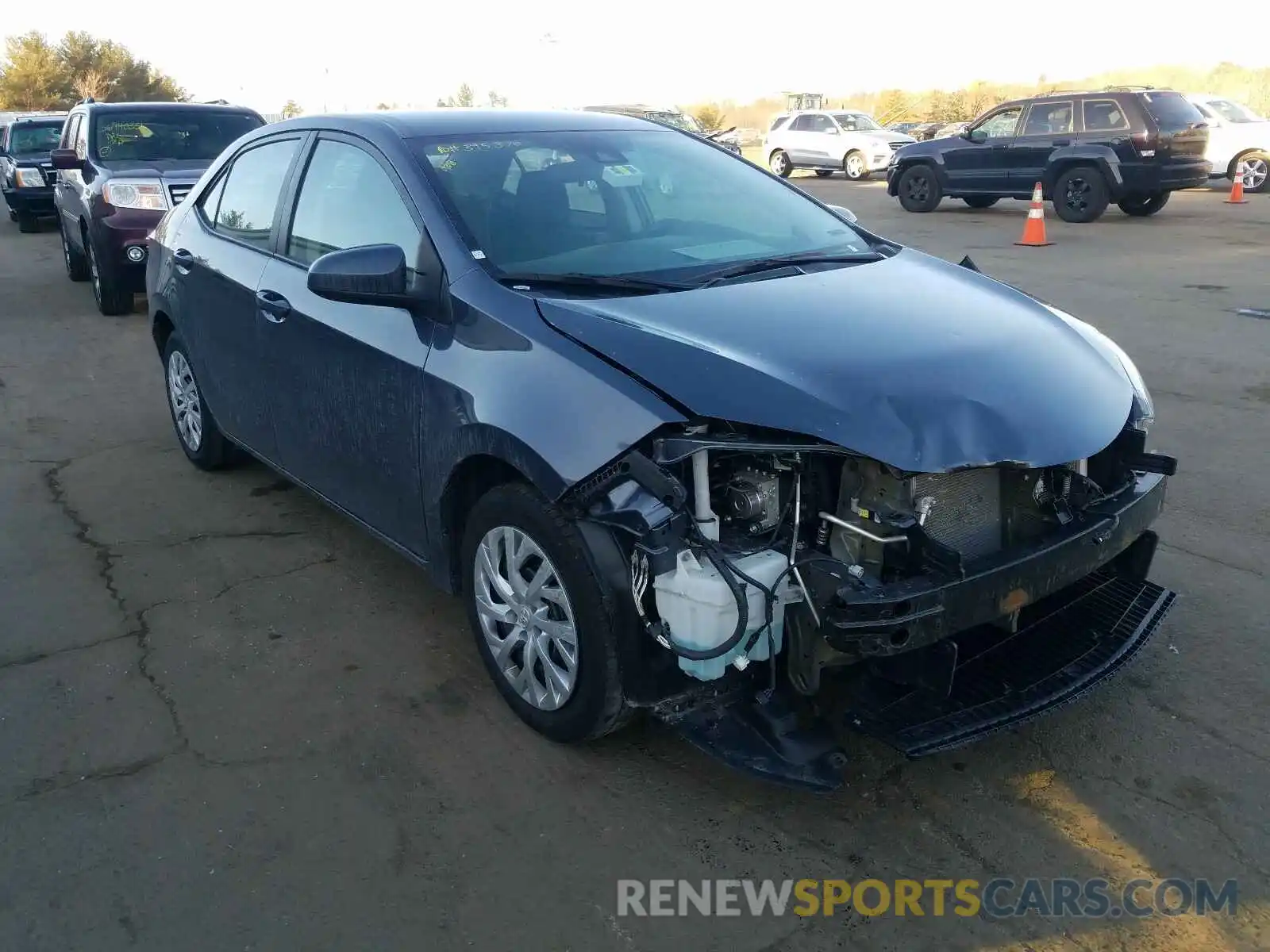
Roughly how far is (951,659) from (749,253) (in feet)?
5.38

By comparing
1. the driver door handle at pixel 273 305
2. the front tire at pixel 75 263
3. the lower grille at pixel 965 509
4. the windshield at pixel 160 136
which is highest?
the windshield at pixel 160 136

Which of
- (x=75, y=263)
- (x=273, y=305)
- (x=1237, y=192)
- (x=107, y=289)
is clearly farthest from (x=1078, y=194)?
(x=273, y=305)

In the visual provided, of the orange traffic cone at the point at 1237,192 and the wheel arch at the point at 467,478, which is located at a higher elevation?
the orange traffic cone at the point at 1237,192

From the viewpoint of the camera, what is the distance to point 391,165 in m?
3.66

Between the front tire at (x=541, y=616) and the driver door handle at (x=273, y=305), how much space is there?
1371mm

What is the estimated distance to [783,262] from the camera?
366 cm

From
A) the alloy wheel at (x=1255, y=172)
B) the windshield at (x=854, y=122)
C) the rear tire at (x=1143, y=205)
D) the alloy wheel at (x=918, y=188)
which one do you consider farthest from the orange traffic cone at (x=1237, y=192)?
the windshield at (x=854, y=122)

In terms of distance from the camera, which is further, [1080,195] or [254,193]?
[1080,195]

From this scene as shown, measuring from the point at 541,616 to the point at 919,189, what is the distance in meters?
17.1

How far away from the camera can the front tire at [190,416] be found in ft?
17.8

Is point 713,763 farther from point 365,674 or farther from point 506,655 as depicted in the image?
point 365,674

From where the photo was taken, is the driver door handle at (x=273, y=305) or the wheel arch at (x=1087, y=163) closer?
the driver door handle at (x=273, y=305)

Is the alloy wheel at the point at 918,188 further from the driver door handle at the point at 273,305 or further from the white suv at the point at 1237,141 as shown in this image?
the driver door handle at the point at 273,305

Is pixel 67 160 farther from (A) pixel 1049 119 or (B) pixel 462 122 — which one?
(A) pixel 1049 119
